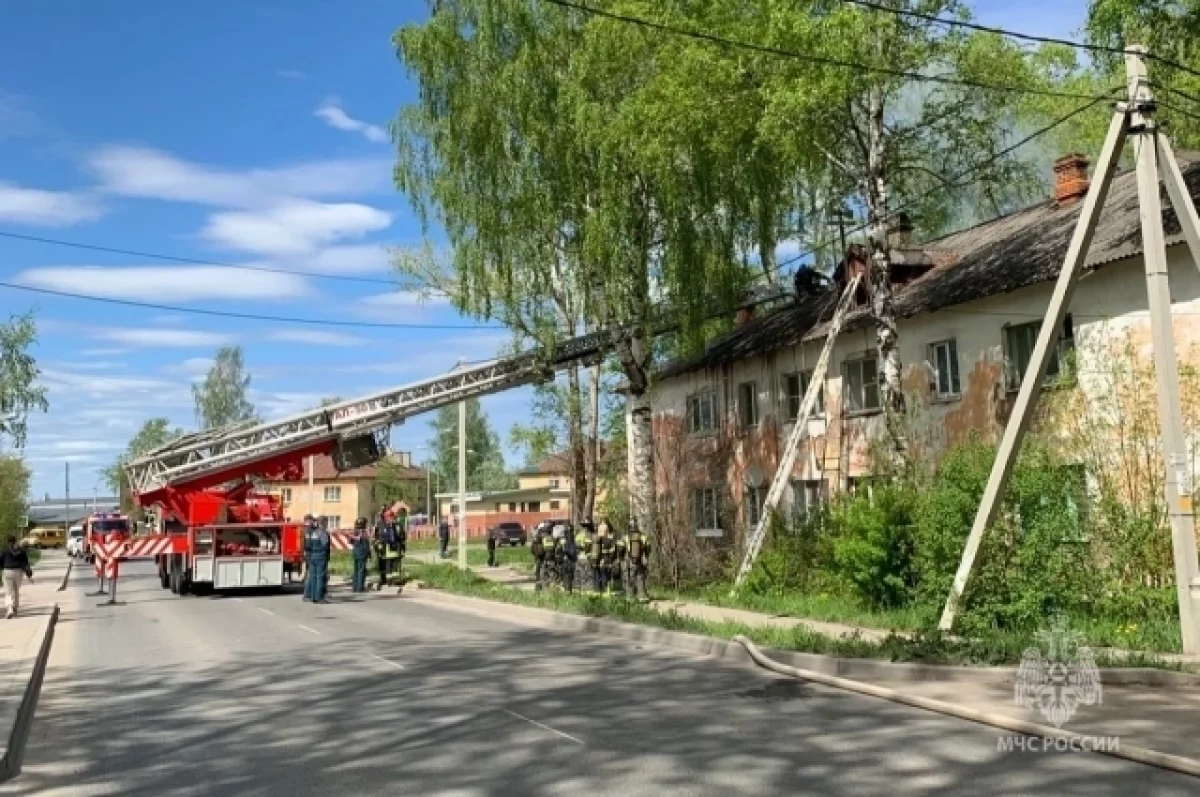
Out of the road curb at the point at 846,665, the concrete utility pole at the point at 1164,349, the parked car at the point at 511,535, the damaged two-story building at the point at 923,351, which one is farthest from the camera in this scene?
the parked car at the point at 511,535

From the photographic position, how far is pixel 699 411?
2980 centimetres

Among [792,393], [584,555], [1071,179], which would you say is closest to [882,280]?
[1071,179]

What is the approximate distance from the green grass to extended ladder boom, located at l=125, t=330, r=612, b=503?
7.52 meters

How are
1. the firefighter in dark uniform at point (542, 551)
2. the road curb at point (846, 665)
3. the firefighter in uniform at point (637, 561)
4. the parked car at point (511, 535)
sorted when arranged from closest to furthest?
the road curb at point (846, 665) → the firefighter in uniform at point (637, 561) → the firefighter in dark uniform at point (542, 551) → the parked car at point (511, 535)

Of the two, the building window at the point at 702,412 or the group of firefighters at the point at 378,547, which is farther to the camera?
the building window at the point at 702,412

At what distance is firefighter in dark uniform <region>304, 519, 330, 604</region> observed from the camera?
21672 mm

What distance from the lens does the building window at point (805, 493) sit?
969 inches

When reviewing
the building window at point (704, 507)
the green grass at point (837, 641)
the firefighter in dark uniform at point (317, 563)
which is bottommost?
the green grass at point (837, 641)

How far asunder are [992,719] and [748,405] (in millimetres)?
19699

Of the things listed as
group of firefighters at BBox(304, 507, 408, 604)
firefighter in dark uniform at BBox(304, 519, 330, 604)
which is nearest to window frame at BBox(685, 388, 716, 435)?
group of firefighters at BBox(304, 507, 408, 604)

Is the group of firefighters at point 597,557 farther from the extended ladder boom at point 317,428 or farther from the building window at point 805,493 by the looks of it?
the building window at point 805,493

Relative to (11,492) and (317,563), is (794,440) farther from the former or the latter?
(11,492)

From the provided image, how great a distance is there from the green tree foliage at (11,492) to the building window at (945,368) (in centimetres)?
4388

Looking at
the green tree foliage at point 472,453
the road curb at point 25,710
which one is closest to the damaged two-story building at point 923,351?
the road curb at point 25,710
